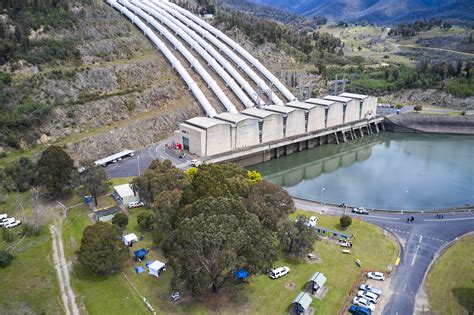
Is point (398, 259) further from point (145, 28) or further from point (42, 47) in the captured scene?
point (145, 28)

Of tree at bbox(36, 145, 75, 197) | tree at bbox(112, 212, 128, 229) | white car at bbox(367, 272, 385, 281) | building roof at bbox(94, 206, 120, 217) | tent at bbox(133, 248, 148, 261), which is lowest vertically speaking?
white car at bbox(367, 272, 385, 281)

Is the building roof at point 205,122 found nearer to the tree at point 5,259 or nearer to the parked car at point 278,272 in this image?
the parked car at point 278,272

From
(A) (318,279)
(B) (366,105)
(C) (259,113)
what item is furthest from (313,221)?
(B) (366,105)

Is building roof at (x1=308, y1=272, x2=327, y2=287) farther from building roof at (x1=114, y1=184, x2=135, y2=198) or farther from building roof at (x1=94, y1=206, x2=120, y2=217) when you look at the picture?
building roof at (x1=114, y1=184, x2=135, y2=198)

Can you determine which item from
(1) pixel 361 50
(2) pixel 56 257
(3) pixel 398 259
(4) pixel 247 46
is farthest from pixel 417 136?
(1) pixel 361 50

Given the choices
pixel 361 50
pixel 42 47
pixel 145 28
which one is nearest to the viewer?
pixel 42 47

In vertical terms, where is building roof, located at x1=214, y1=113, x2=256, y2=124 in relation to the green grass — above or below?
above

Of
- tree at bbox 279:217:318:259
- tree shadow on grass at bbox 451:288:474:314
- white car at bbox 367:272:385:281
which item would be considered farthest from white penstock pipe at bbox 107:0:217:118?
tree shadow on grass at bbox 451:288:474:314
